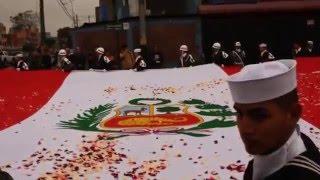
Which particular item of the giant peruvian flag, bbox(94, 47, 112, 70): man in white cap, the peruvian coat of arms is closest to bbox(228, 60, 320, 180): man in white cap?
the giant peruvian flag

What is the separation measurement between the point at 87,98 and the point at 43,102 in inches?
28.6

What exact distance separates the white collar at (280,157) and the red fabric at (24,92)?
5922 mm

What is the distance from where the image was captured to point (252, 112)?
186 cm

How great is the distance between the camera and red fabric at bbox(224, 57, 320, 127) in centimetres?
725

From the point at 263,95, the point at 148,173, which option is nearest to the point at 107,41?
the point at 148,173

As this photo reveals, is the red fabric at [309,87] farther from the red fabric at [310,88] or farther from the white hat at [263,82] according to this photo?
the white hat at [263,82]

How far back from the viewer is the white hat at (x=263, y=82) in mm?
1879

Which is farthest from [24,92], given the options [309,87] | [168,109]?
[309,87]

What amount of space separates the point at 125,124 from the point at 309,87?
11.0 ft

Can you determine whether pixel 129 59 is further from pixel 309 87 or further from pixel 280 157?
pixel 280 157

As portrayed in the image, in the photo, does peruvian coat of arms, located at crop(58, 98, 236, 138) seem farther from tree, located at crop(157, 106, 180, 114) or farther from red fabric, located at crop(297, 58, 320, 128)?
red fabric, located at crop(297, 58, 320, 128)

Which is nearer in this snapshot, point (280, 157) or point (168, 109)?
point (280, 157)

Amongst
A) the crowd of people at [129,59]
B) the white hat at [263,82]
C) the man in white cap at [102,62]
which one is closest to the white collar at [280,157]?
the white hat at [263,82]

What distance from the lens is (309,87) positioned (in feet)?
28.6
